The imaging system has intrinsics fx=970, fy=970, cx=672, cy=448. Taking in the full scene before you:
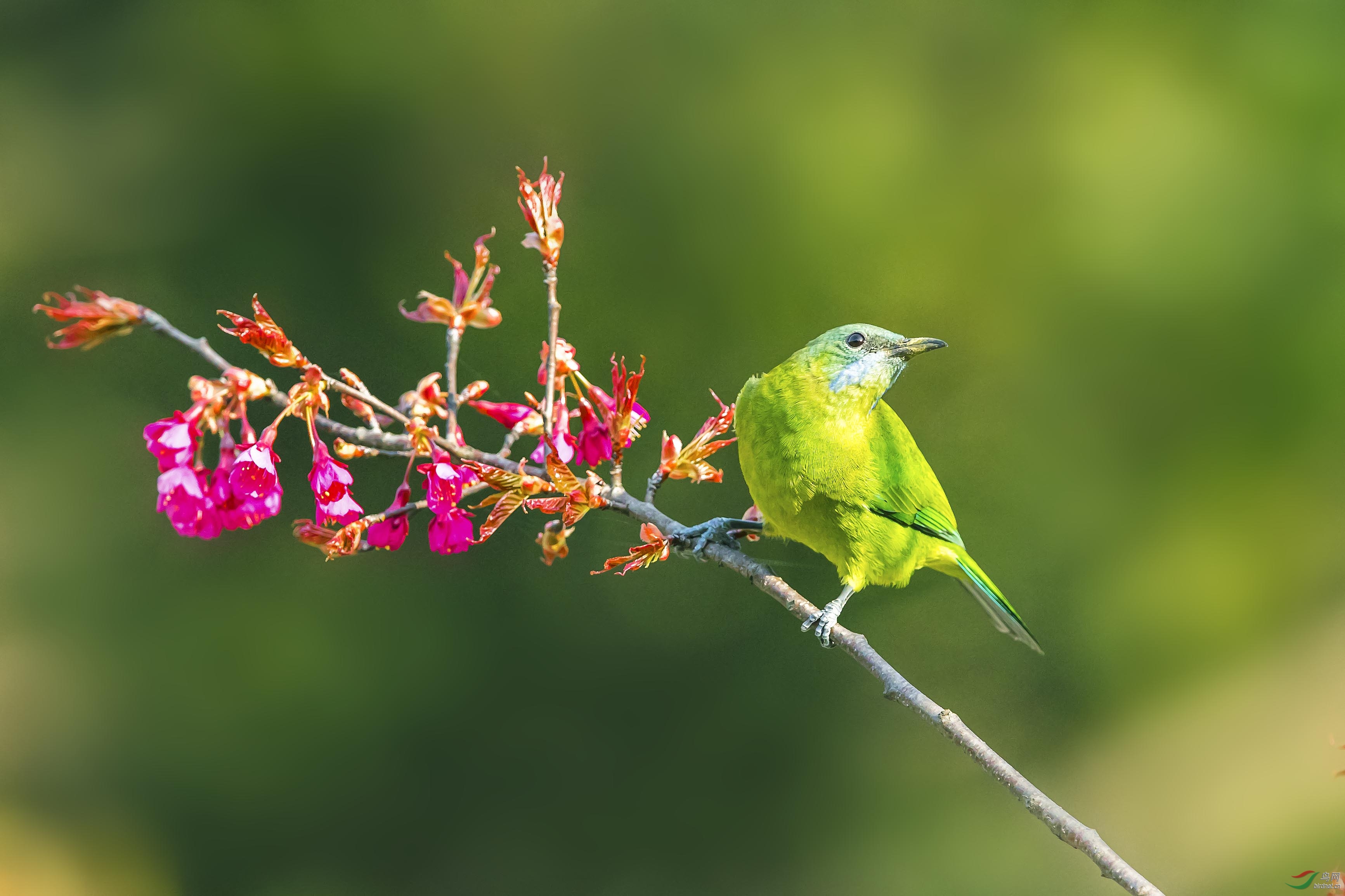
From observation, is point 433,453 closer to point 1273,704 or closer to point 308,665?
point 308,665

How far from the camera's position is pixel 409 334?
3.21 metres

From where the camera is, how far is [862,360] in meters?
1.41

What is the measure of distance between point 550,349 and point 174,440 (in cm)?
35

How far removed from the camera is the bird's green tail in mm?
1460

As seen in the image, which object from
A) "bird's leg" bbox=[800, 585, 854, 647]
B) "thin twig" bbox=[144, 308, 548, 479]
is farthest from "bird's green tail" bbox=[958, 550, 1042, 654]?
"thin twig" bbox=[144, 308, 548, 479]

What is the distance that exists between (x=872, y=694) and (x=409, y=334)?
6.25 feet

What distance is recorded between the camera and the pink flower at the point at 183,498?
0.87 meters

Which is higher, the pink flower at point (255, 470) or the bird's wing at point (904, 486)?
the bird's wing at point (904, 486)

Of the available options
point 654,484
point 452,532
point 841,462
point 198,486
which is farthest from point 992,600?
point 198,486

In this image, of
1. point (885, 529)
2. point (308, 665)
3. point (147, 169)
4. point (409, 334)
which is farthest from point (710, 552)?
point (147, 169)

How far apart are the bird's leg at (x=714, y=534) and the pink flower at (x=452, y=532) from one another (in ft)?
0.74

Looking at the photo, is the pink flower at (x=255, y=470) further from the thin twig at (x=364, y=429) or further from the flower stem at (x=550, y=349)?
the flower stem at (x=550, y=349)

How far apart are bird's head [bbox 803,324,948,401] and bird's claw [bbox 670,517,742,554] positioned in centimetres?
26

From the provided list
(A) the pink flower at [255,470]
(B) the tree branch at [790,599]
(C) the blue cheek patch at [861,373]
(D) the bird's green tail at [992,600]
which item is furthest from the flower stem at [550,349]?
(D) the bird's green tail at [992,600]
